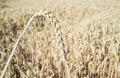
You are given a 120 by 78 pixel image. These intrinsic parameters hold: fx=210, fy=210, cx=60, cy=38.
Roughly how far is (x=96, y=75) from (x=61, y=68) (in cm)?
31

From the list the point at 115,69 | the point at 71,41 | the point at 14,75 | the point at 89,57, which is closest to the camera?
the point at 14,75

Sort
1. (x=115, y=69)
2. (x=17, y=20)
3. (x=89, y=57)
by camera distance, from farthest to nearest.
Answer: (x=17, y=20), (x=89, y=57), (x=115, y=69)

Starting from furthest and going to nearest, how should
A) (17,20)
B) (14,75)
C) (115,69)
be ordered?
(17,20) → (115,69) → (14,75)

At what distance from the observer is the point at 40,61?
70.7 inches

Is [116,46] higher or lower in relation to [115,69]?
higher

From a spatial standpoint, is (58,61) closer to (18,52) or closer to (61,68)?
(61,68)

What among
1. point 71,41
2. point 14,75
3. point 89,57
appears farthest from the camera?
point 71,41

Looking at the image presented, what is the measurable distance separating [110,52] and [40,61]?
0.61 m

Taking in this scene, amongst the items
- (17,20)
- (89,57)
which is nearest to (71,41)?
(89,57)

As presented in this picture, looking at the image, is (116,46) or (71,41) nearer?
(116,46)

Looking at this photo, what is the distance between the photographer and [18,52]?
183cm

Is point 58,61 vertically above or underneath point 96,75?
above

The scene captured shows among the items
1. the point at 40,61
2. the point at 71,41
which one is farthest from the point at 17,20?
the point at 40,61

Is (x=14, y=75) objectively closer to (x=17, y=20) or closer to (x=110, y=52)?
(x=110, y=52)
